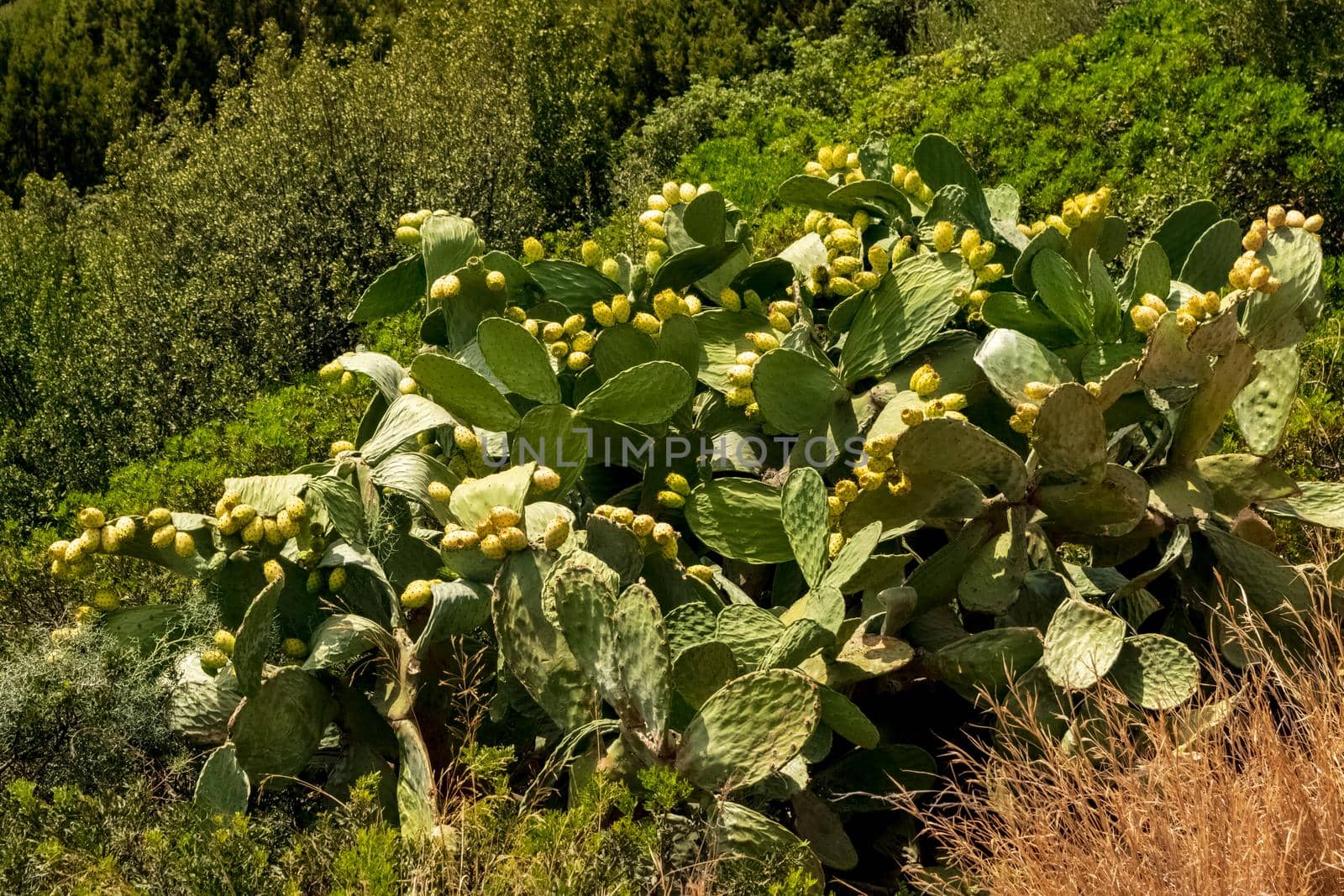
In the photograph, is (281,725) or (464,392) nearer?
(281,725)

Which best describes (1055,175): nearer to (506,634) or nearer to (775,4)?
(506,634)

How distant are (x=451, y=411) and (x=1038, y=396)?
1.08 m

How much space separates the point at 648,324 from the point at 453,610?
80 centimetres

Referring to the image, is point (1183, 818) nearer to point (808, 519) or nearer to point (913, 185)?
point (808, 519)

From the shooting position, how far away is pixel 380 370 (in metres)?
2.44

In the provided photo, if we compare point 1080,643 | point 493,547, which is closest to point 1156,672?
point 1080,643

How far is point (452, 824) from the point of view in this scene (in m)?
1.80

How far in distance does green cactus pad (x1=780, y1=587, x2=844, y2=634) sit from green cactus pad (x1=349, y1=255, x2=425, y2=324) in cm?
125

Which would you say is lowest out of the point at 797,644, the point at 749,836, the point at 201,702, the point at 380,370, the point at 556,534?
the point at 749,836

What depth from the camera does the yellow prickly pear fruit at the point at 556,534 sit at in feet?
6.27

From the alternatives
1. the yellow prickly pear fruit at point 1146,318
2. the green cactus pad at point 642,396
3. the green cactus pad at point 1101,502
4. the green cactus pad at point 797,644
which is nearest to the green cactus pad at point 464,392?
the green cactus pad at point 642,396

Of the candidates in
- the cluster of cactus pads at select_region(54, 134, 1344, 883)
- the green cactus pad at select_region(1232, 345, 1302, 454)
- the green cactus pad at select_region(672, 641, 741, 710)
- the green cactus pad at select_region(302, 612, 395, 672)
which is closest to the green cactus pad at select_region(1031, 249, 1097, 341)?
the cluster of cactus pads at select_region(54, 134, 1344, 883)

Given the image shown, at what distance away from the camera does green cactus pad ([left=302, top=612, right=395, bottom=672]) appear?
6.24 feet

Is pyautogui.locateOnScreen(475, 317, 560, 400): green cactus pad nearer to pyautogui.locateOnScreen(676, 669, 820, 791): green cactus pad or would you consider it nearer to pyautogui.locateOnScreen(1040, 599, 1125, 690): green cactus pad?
pyautogui.locateOnScreen(676, 669, 820, 791): green cactus pad
